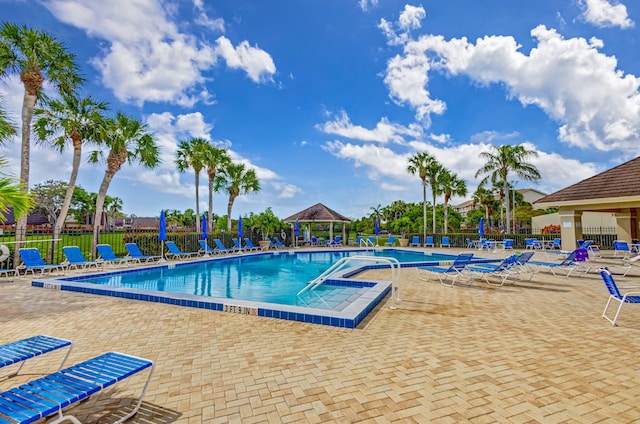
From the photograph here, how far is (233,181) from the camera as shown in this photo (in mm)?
26422

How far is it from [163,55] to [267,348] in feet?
42.5

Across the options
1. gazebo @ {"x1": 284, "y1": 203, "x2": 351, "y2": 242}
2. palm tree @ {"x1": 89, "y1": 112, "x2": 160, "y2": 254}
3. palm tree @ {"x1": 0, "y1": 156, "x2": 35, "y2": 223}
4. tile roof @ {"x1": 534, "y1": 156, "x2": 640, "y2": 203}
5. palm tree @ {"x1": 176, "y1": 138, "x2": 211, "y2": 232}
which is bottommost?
palm tree @ {"x1": 0, "y1": 156, "x2": 35, "y2": 223}

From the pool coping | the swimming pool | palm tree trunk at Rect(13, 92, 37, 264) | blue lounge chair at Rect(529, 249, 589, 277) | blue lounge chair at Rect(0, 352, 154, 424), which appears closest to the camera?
blue lounge chair at Rect(0, 352, 154, 424)

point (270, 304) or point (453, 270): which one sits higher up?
point (453, 270)

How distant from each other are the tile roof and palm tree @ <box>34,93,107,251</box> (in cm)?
2254

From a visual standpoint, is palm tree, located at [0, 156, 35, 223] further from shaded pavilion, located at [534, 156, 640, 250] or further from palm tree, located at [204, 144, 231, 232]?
palm tree, located at [204, 144, 231, 232]

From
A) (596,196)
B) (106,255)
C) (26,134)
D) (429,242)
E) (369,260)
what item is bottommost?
(106,255)

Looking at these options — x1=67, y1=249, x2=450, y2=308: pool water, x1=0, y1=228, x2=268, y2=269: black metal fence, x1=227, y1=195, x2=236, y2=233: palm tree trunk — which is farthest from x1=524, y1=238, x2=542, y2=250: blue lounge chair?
x1=227, y1=195, x2=236, y2=233: palm tree trunk

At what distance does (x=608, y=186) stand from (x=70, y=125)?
24.5 metres

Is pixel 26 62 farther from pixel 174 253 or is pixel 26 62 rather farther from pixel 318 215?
pixel 318 215

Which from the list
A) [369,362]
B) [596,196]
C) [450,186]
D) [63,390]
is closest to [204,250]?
[369,362]

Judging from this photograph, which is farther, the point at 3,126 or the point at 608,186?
the point at 608,186

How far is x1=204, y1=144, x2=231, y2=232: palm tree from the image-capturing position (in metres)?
24.1

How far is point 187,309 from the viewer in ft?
20.2
